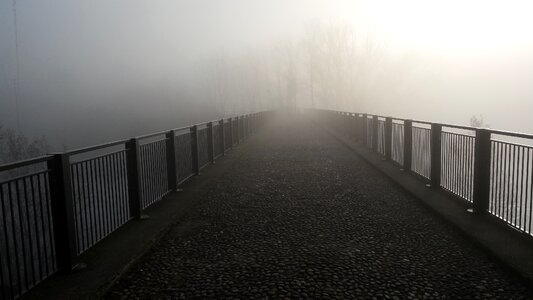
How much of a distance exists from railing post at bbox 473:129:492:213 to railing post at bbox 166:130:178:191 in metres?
5.49

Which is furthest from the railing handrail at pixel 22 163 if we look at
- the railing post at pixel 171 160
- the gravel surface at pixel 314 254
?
the railing post at pixel 171 160

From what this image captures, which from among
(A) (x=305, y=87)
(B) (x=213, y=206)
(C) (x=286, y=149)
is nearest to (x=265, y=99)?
(A) (x=305, y=87)

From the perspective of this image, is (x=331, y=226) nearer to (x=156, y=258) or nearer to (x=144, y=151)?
(x=156, y=258)

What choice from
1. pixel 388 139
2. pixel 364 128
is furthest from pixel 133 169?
pixel 364 128

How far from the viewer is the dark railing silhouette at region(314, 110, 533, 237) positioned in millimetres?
5570

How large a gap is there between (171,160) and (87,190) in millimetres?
3293

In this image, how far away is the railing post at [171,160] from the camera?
8758 mm

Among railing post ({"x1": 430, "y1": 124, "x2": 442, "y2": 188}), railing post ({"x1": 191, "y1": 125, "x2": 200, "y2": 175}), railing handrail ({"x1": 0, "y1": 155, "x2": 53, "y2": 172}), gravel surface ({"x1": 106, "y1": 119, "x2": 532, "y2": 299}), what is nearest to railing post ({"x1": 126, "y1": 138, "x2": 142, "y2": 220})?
gravel surface ({"x1": 106, "y1": 119, "x2": 532, "y2": 299})

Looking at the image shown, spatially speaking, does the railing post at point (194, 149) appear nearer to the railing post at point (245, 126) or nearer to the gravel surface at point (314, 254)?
the gravel surface at point (314, 254)

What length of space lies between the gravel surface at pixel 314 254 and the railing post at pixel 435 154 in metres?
0.71

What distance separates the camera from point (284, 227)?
617 centimetres

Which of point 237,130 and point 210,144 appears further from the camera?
point 237,130

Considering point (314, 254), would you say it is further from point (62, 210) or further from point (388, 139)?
point (388, 139)

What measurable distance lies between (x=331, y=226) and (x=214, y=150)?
858 centimetres
